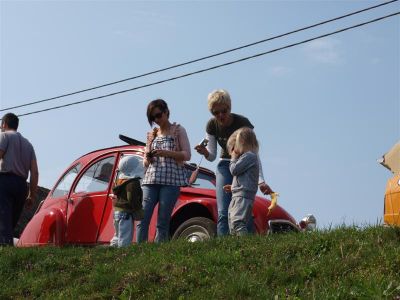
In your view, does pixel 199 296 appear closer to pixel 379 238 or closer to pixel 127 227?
pixel 379 238

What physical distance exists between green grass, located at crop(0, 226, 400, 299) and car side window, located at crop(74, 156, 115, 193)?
1801 mm

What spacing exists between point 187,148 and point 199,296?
290 centimetres

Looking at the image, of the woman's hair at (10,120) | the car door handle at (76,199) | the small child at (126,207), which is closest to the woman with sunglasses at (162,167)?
the small child at (126,207)

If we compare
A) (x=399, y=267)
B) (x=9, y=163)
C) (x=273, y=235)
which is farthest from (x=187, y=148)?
(x=399, y=267)

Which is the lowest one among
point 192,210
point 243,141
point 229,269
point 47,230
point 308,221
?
point 229,269

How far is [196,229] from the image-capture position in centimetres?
830

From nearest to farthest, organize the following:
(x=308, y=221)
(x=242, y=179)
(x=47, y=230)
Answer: (x=242, y=179), (x=308, y=221), (x=47, y=230)

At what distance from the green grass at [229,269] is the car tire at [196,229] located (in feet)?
2.92

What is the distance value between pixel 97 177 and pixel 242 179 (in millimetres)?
2715

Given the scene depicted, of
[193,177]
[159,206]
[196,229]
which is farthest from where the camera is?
[193,177]

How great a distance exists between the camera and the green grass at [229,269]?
5527 mm

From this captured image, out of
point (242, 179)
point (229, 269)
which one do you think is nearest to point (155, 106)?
point (242, 179)

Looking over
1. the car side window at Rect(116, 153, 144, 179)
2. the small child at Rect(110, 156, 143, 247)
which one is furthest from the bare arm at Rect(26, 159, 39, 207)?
the small child at Rect(110, 156, 143, 247)

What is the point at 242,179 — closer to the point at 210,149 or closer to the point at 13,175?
the point at 210,149
